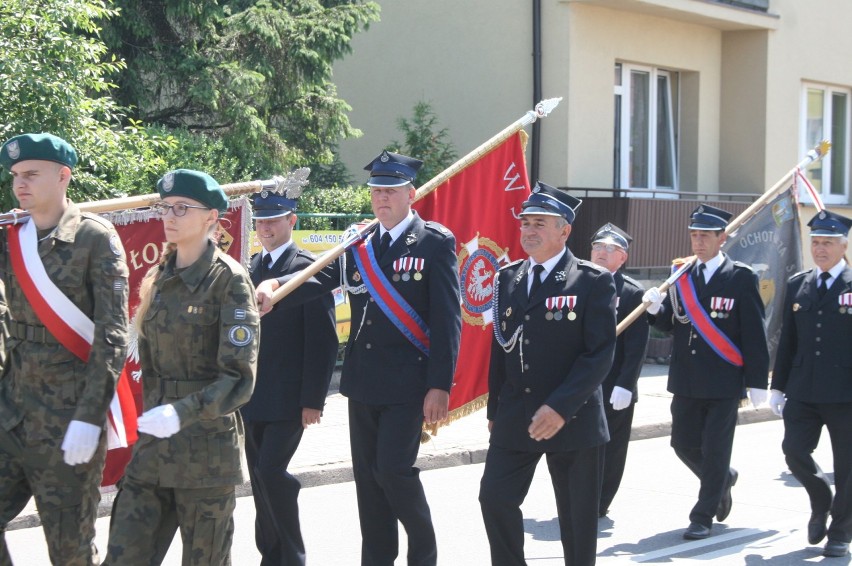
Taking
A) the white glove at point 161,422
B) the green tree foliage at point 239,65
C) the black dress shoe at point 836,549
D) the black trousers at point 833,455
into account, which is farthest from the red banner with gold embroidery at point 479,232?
the green tree foliage at point 239,65

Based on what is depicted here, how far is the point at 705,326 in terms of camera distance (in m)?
8.07

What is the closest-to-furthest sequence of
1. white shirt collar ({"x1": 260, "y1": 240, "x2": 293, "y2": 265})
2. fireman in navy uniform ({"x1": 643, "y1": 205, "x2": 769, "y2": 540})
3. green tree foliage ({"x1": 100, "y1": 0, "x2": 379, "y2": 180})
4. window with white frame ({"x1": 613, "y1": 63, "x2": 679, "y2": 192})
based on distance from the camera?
white shirt collar ({"x1": 260, "y1": 240, "x2": 293, "y2": 265}), fireman in navy uniform ({"x1": 643, "y1": 205, "x2": 769, "y2": 540}), green tree foliage ({"x1": 100, "y1": 0, "x2": 379, "y2": 180}), window with white frame ({"x1": 613, "y1": 63, "x2": 679, "y2": 192})

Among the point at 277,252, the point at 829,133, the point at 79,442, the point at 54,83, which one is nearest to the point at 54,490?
the point at 79,442

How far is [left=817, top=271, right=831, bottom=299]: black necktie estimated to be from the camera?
7.77m

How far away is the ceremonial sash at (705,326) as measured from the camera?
26.0 ft

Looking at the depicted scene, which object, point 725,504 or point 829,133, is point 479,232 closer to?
point 725,504

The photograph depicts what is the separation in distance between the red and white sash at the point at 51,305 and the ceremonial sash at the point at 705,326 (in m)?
4.42

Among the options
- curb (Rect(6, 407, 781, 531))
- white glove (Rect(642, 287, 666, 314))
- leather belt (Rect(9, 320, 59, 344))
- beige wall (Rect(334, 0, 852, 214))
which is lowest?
curb (Rect(6, 407, 781, 531))

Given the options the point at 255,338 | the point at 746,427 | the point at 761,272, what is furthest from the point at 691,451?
the point at 746,427

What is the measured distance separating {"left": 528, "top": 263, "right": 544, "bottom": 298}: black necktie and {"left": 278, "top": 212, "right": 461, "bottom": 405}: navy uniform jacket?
16.9 inches

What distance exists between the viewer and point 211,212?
4.75 metres

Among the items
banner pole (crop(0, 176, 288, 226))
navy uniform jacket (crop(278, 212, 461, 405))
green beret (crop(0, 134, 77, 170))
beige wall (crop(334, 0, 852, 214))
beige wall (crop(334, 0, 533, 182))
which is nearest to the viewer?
green beret (crop(0, 134, 77, 170))

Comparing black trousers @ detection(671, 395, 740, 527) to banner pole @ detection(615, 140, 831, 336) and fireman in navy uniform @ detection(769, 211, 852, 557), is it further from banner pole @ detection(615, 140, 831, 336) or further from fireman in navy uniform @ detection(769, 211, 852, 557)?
banner pole @ detection(615, 140, 831, 336)

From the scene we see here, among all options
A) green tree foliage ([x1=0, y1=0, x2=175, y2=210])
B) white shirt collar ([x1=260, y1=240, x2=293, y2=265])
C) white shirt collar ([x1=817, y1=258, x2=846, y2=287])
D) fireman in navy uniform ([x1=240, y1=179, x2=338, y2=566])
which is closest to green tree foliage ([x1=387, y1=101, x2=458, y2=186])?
green tree foliage ([x1=0, y1=0, x2=175, y2=210])
